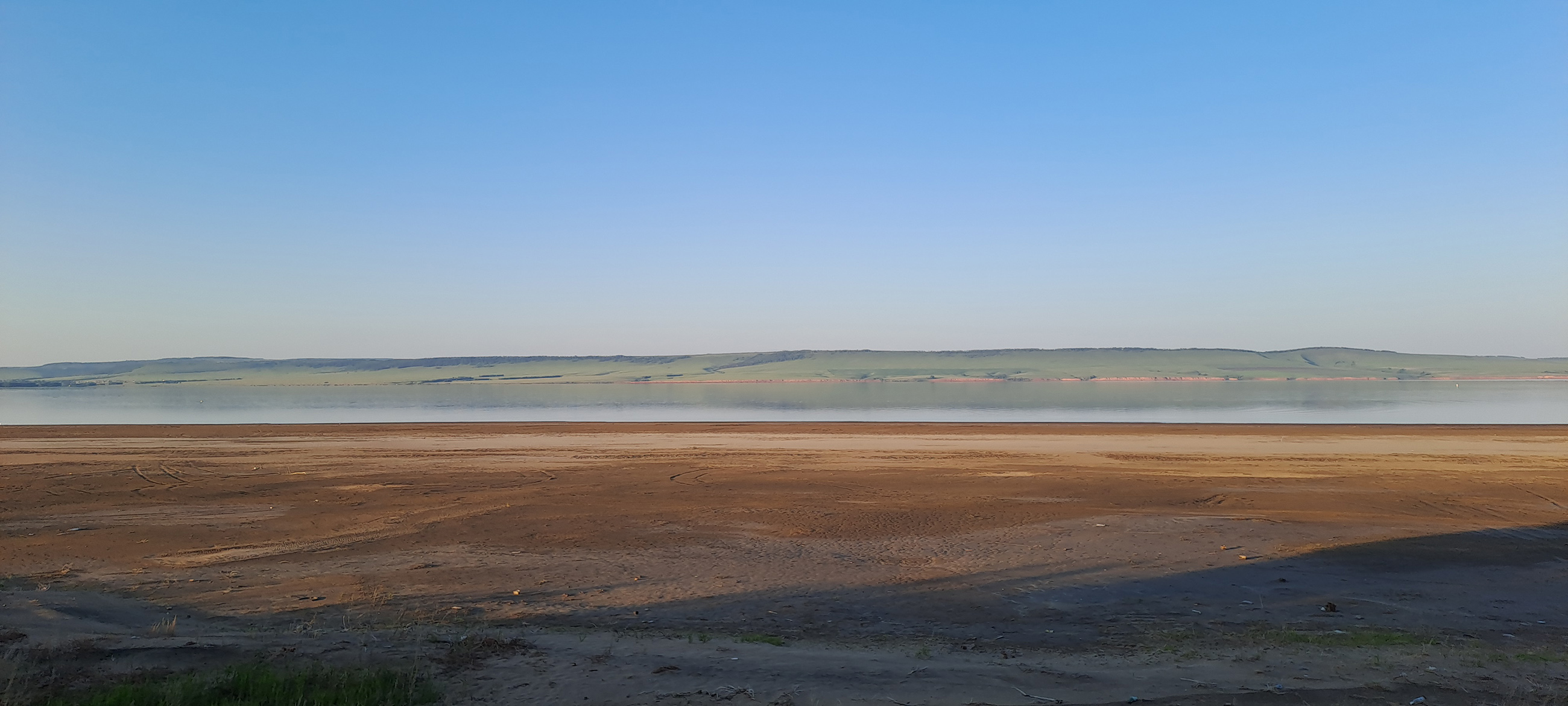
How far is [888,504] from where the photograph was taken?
60.7 ft

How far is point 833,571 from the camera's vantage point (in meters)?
12.4

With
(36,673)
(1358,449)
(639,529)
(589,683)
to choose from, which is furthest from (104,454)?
(1358,449)

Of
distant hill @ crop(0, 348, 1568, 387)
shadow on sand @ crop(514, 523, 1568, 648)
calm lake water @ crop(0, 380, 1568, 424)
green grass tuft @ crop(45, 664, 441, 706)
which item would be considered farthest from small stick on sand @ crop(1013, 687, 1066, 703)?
distant hill @ crop(0, 348, 1568, 387)

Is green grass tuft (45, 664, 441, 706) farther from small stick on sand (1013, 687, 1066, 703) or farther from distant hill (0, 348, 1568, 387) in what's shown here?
distant hill (0, 348, 1568, 387)

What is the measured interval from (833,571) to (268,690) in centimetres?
751

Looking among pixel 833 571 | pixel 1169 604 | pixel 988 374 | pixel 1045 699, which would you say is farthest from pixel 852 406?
pixel 988 374

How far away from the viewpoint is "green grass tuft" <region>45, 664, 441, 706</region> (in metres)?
6.02

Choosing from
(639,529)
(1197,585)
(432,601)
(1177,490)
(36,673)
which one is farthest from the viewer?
(1177,490)

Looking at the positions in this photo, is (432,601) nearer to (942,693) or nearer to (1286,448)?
(942,693)

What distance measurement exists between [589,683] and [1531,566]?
43.8ft

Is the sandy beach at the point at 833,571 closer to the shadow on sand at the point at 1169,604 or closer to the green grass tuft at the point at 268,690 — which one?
the shadow on sand at the point at 1169,604

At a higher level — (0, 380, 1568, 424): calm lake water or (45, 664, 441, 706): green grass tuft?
(45, 664, 441, 706): green grass tuft

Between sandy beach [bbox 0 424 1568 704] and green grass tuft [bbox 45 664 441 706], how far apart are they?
0.44 meters

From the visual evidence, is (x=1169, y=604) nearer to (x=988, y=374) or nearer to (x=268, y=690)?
(x=268, y=690)
